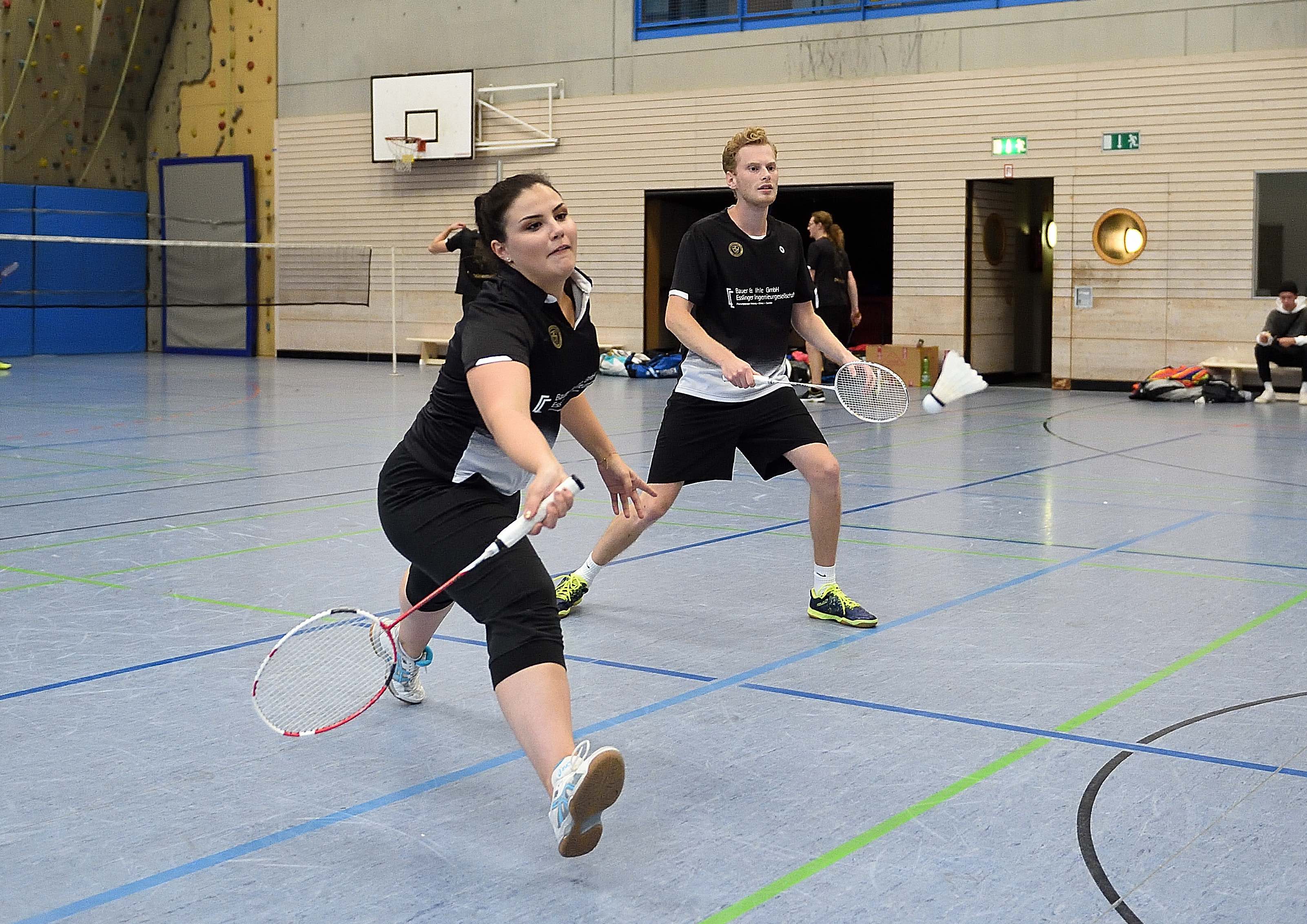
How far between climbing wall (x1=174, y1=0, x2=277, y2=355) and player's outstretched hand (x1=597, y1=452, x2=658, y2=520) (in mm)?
23306

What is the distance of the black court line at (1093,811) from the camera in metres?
2.81

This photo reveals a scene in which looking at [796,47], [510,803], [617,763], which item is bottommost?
[510,803]

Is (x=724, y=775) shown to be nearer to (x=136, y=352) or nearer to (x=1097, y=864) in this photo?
(x=1097, y=864)

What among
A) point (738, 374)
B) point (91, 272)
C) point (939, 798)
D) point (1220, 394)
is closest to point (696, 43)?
point (1220, 394)

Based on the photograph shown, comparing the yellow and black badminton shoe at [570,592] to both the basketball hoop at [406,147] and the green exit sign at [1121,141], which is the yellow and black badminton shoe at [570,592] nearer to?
the green exit sign at [1121,141]

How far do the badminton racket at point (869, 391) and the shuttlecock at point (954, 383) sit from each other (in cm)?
26

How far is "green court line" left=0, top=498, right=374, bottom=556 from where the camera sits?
6.80 m

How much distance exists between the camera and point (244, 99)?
2594 cm

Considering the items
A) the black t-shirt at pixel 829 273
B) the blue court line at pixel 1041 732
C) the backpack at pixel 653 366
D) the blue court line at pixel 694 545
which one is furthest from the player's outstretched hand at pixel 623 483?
the backpack at pixel 653 366

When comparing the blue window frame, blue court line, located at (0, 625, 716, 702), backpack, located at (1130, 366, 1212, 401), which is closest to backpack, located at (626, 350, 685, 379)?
the blue window frame

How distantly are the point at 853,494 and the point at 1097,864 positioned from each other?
5985 mm

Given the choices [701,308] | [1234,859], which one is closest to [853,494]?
[701,308]

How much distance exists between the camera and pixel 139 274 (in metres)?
27.1

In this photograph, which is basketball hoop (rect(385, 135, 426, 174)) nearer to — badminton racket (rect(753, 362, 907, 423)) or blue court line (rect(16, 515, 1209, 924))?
badminton racket (rect(753, 362, 907, 423))
